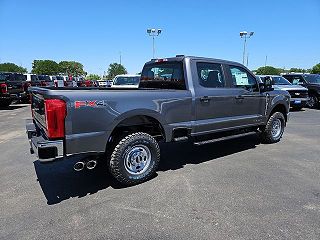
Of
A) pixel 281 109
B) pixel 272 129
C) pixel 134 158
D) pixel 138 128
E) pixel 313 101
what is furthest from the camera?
pixel 313 101

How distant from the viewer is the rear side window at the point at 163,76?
5422 millimetres

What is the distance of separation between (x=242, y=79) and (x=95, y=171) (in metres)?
3.68

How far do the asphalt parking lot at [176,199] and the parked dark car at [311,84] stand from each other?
11.1m

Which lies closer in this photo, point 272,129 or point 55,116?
point 55,116

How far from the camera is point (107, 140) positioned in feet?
13.9

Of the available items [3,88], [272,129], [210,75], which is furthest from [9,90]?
[272,129]

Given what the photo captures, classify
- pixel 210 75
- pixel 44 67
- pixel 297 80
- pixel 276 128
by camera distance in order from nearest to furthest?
1. pixel 210 75
2. pixel 276 128
3. pixel 297 80
4. pixel 44 67

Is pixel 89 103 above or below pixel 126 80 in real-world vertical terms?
below

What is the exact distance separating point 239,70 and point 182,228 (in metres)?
4.13

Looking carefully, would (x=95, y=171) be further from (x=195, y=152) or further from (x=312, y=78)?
(x=312, y=78)

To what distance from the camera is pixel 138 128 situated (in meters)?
4.90

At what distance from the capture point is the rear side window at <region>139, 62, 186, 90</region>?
5.42 metres

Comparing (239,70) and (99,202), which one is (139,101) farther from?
(239,70)

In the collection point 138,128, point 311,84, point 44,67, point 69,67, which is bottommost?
point 138,128
